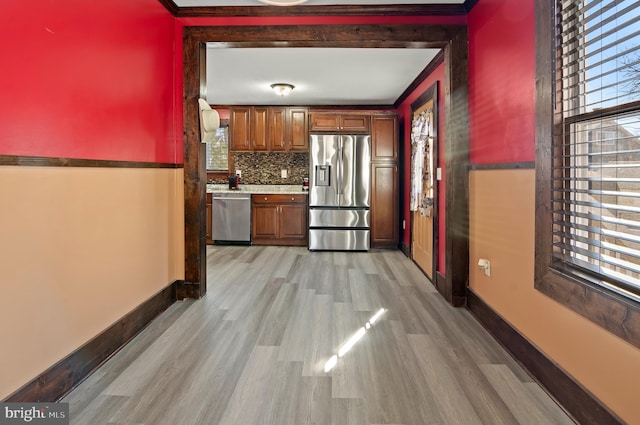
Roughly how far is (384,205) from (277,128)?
84.2 inches

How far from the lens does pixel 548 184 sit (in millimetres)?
1864

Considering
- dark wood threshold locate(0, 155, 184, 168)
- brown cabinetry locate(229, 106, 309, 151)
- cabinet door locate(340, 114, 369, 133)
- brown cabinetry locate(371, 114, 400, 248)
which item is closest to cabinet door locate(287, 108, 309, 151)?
brown cabinetry locate(229, 106, 309, 151)

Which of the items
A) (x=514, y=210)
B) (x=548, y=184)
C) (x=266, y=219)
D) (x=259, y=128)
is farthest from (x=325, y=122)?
(x=548, y=184)

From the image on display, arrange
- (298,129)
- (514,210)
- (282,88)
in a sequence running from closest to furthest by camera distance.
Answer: (514,210), (282,88), (298,129)

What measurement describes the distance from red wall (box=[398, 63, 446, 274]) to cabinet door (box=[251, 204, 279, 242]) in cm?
197

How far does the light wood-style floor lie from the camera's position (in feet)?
5.38

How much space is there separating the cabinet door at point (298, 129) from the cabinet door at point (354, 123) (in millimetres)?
714

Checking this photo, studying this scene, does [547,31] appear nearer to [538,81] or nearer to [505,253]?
[538,81]

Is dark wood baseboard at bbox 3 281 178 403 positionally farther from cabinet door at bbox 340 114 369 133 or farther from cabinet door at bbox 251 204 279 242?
cabinet door at bbox 340 114 369 133

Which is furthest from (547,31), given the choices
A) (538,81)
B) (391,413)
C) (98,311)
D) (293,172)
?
(293,172)

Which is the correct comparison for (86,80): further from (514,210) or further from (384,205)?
(384,205)

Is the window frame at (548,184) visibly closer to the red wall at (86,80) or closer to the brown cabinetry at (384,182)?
the red wall at (86,80)

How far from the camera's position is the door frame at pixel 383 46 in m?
3.07

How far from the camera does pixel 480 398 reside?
175 cm
